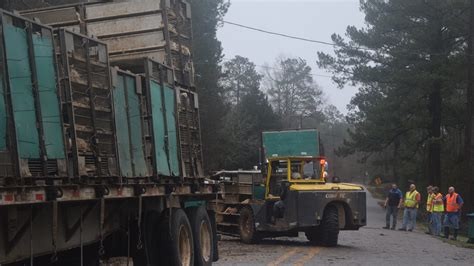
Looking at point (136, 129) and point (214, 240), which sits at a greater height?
point (136, 129)

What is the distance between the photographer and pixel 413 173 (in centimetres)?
5081

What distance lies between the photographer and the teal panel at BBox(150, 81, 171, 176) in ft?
30.8

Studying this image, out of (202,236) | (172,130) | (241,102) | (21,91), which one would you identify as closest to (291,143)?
(202,236)

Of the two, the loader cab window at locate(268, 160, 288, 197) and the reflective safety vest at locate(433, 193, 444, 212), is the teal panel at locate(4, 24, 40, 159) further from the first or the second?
the reflective safety vest at locate(433, 193, 444, 212)

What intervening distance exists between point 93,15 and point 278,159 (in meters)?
8.59

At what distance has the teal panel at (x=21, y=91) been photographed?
6.13 metres

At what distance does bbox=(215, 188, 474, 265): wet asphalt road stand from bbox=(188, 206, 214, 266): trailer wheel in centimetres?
175

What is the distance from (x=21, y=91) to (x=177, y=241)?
446 cm

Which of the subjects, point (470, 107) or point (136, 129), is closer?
point (136, 129)

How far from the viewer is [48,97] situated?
6711 mm

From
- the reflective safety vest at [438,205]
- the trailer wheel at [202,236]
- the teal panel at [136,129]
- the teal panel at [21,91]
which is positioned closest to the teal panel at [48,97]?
the teal panel at [21,91]

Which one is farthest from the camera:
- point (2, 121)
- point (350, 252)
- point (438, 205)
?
point (438, 205)

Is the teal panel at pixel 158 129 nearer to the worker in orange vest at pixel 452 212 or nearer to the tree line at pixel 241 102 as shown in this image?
the worker in orange vest at pixel 452 212

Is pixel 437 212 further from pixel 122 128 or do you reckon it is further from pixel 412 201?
pixel 122 128
